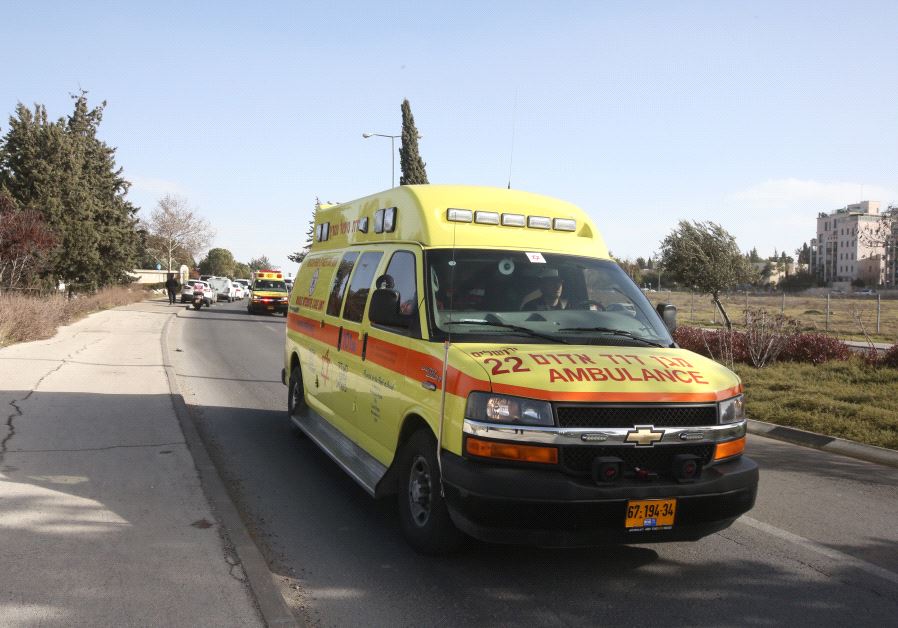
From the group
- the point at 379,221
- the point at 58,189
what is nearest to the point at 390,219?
the point at 379,221

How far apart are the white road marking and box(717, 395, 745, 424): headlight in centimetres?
128

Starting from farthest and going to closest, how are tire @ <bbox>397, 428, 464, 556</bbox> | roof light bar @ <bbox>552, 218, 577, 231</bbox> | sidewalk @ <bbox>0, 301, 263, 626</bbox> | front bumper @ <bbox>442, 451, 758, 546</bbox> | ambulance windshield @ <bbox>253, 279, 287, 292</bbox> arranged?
ambulance windshield @ <bbox>253, 279, 287, 292</bbox> < roof light bar @ <bbox>552, 218, 577, 231</bbox> < tire @ <bbox>397, 428, 464, 556</bbox> < front bumper @ <bbox>442, 451, 758, 546</bbox> < sidewalk @ <bbox>0, 301, 263, 626</bbox>

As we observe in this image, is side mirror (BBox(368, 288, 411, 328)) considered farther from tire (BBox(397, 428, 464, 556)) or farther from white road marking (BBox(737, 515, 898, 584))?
white road marking (BBox(737, 515, 898, 584))

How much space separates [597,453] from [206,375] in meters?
10.7

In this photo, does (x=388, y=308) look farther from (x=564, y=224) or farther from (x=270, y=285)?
(x=270, y=285)

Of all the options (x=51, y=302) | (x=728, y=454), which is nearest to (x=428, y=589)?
(x=728, y=454)

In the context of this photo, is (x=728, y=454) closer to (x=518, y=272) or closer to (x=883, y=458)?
(x=518, y=272)

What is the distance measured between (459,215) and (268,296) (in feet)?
106

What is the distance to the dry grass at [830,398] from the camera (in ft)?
30.1

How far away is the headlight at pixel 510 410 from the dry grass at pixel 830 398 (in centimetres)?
611

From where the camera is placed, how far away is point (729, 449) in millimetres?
4574

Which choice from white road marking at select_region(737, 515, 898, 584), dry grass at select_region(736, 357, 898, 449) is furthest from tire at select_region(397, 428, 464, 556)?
dry grass at select_region(736, 357, 898, 449)

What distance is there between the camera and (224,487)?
6.01 metres

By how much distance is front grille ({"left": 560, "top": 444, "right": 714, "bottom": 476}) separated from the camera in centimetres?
416
